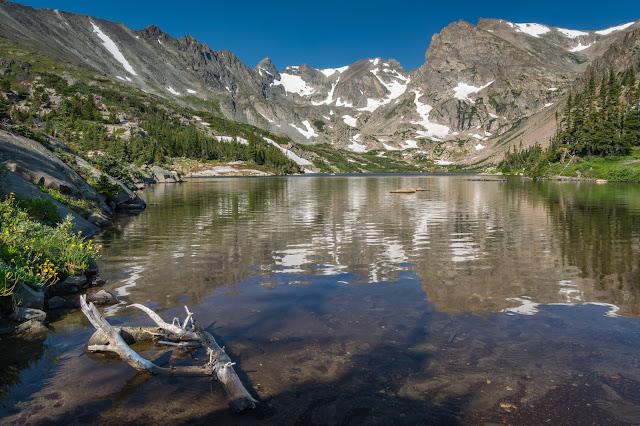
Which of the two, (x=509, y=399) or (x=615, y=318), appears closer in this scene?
(x=509, y=399)

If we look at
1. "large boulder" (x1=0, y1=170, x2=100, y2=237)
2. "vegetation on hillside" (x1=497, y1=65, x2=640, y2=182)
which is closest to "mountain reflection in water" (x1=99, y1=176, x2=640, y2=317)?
"large boulder" (x1=0, y1=170, x2=100, y2=237)

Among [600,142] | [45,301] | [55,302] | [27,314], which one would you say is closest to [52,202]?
[45,301]

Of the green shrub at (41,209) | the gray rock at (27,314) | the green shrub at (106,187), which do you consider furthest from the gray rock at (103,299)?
the green shrub at (106,187)

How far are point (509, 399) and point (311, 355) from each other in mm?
4829

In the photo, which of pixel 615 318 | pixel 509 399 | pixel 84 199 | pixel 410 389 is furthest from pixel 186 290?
pixel 84 199

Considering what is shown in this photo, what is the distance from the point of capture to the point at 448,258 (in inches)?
843

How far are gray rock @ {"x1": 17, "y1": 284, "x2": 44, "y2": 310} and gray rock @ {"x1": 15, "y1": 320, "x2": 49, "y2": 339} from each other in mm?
1213

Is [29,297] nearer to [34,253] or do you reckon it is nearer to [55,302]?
[55,302]

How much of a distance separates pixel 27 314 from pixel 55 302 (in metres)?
1.91

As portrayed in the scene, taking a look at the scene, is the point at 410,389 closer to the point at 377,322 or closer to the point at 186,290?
the point at 377,322

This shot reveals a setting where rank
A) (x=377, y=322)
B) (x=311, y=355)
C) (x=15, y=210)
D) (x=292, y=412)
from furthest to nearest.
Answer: (x=15, y=210) < (x=377, y=322) < (x=311, y=355) < (x=292, y=412)

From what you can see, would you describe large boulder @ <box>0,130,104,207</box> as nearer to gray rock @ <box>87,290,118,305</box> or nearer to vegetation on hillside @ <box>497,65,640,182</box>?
gray rock @ <box>87,290,118,305</box>

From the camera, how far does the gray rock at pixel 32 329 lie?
37.4ft

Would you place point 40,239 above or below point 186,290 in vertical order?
above
